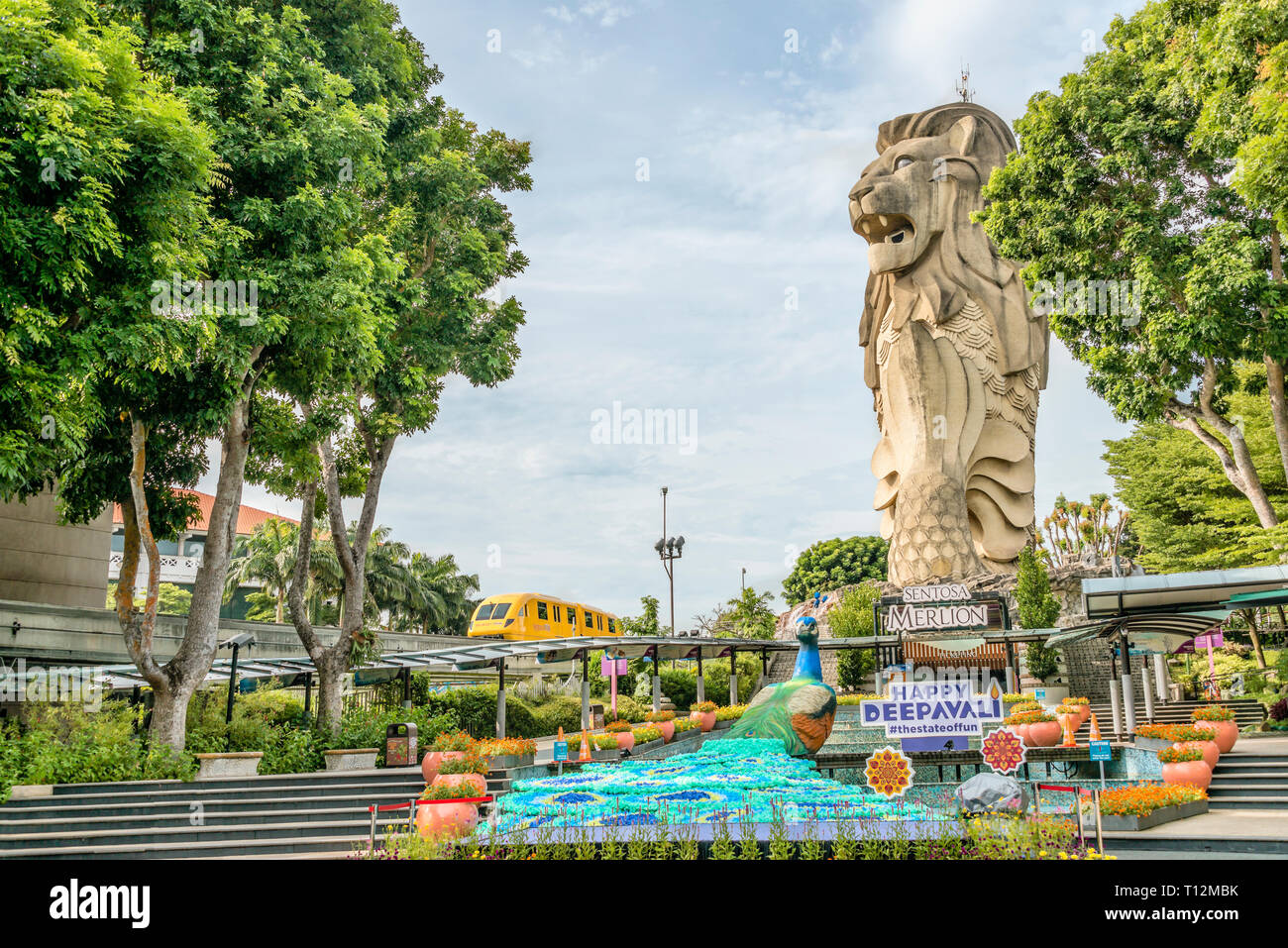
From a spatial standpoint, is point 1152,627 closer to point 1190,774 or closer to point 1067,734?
point 1067,734

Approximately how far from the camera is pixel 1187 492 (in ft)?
112

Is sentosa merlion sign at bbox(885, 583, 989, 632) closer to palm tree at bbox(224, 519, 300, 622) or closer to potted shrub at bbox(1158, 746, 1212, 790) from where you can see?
potted shrub at bbox(1158, 746, 1212, 790)

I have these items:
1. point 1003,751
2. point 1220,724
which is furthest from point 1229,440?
point 1003,751

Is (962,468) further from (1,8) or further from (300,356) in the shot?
(1,8)

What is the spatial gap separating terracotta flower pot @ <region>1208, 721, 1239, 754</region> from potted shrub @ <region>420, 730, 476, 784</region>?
40.1ft

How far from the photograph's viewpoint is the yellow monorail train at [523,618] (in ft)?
106

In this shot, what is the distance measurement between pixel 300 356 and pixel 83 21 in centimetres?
645

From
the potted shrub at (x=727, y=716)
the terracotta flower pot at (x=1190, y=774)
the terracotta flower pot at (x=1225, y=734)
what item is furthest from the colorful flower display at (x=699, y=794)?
the potted shrub at (x=727, y=716)

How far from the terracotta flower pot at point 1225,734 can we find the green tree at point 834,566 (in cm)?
4869

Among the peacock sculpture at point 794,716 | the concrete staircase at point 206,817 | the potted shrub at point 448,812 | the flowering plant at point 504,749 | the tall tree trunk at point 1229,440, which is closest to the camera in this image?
the potted shrub at point 448,812

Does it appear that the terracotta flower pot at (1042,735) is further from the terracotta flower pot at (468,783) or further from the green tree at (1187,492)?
the green tree at (1187,492)
